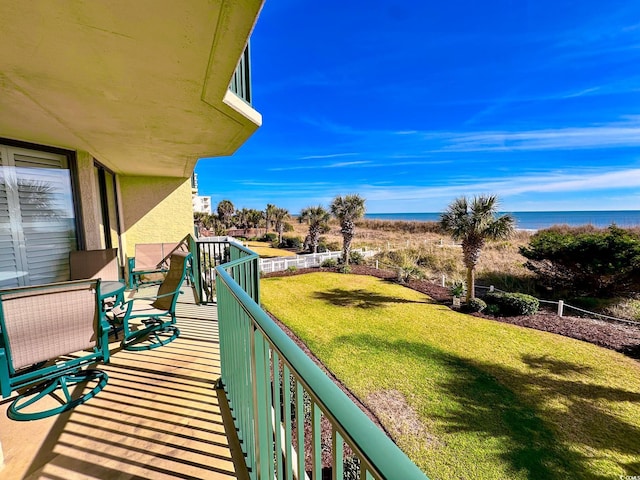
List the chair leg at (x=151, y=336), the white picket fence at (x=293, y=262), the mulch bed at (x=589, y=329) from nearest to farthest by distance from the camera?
the chair leg at (x=151, y=336), the mulch bed at (x=589, y=329), the white picket fence at (x=293, y=262)

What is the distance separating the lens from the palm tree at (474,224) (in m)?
10.9

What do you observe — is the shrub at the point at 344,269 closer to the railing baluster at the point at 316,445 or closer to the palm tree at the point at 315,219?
the palm tree at the point at 315,219

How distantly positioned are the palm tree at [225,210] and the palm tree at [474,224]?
31834mm

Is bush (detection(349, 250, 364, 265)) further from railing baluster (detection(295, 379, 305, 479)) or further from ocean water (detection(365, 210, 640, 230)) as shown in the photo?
ocean water (detection(365, 210, 640, 230))

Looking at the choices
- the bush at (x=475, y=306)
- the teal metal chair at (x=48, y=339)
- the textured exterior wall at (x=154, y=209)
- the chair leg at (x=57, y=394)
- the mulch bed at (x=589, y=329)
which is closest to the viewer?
the teal metal chair at (x=48, y=339)

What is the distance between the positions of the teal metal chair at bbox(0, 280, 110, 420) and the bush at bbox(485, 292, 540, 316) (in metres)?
A: 12.4

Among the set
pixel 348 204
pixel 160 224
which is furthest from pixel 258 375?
pixel 348 204

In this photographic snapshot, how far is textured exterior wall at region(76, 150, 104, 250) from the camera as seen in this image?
13.5ft

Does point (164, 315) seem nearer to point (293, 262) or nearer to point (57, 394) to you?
point (57, 394)

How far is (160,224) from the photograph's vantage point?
277 inches

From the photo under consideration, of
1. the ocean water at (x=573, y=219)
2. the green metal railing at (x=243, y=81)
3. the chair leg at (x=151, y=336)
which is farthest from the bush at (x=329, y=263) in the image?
the ocean water at (x=573, y=219)

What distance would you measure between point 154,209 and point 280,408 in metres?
7.02

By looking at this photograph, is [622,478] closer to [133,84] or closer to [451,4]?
[133,84]

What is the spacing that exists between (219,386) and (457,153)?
55882 millimetres
